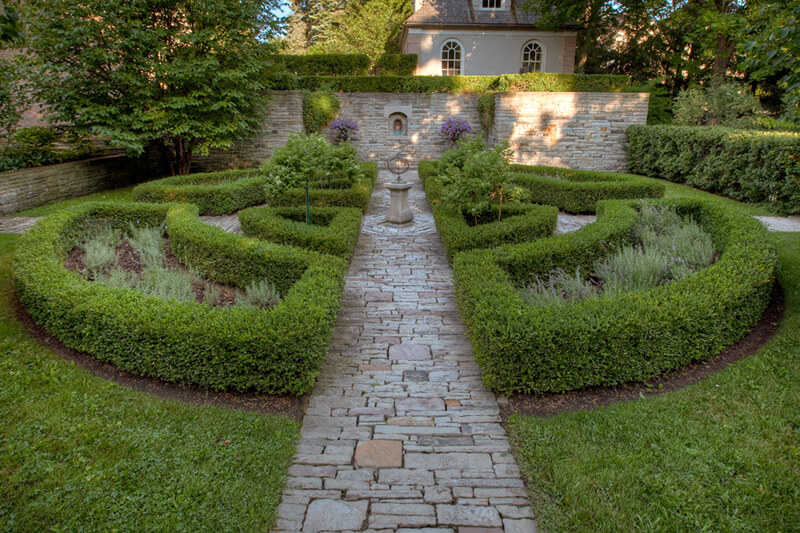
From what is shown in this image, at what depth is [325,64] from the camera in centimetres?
1705

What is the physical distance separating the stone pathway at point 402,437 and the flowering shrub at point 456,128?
12.3m

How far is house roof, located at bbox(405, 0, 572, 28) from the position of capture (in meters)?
21.3

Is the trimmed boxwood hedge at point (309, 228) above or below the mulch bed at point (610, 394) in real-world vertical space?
above

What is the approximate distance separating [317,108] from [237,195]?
299 inches

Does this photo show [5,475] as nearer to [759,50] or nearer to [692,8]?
[759,50]

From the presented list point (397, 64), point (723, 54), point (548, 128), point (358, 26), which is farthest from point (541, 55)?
point (358, 26)

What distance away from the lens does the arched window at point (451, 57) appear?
2191 centimetres

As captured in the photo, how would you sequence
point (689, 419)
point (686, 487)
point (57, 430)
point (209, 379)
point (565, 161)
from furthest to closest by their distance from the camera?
point (565, 161), point (209, 379), point (689, 419), point (57, 430), point (686, 487)

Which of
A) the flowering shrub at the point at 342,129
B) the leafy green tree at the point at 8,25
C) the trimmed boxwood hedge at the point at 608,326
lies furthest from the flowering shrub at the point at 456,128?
the leafy green tree at the point at 8,25

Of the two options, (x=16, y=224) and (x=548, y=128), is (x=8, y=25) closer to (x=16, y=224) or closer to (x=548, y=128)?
(x=16, y=224)

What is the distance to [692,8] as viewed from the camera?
1708 centimetres

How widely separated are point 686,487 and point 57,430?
4.00 meters

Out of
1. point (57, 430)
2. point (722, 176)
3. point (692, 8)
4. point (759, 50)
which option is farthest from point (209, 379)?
point (692, 8)

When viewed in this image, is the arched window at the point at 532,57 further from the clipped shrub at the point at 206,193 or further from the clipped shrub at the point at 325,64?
the clipped shrub at the point at 206,193
